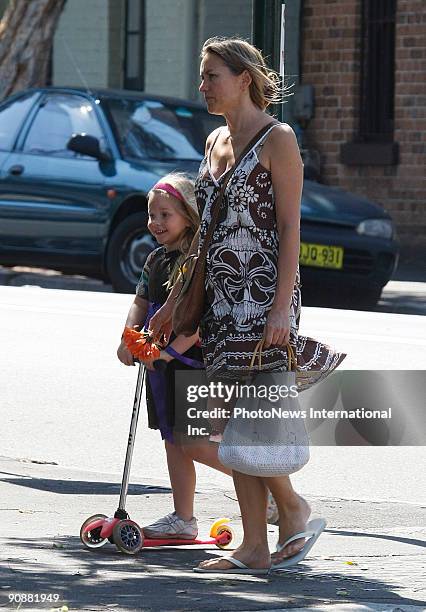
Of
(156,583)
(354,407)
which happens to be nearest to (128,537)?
(156,583)

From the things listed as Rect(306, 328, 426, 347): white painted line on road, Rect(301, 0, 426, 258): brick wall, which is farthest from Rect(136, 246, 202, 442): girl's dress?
Rect(301, 0, 426, 258): brick wall

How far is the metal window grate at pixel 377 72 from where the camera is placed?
22.0 metres

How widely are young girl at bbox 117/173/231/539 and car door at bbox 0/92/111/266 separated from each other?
784cm

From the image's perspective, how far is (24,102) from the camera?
15.1m

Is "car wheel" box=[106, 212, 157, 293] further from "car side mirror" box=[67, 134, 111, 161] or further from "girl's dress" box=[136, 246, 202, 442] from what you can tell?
"girl's dress" box=[136, 246, 202, 442]

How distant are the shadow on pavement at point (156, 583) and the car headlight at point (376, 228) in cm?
782

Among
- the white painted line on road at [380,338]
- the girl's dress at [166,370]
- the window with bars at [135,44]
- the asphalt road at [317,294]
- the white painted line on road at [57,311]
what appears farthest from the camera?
the window with bars at [135,44]

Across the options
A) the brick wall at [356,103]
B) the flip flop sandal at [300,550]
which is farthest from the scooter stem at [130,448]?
the brick wall at [356,103]

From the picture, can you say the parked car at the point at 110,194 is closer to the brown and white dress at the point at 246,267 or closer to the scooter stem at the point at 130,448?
the scooter stem at the point at 130,448

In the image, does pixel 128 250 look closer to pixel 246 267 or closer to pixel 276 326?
pixel 246 267

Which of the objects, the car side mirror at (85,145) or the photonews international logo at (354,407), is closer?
the photonews international logo at (354,407)

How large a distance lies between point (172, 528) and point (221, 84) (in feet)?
5.41

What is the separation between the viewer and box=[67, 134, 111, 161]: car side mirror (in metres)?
14.1

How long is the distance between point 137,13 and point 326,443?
16224 millimetres
